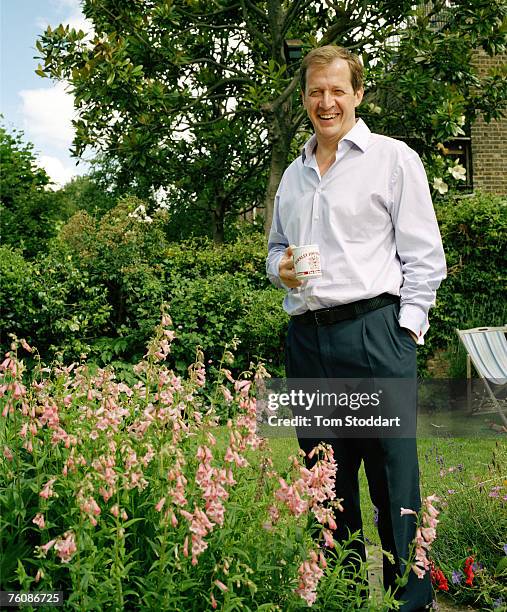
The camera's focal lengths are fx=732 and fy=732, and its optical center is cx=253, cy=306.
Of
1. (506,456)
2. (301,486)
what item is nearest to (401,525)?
(301,486)

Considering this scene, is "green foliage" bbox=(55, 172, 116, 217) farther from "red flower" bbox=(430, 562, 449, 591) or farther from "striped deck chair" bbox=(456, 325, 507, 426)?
"red flower" bbox=(430, 562, 449, 591)

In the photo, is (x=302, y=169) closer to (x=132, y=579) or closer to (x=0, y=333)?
(x=132, y=579)

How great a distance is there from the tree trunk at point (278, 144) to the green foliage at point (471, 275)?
249cm

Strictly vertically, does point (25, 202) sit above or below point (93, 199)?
below

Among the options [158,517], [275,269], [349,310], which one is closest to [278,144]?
[275,269]

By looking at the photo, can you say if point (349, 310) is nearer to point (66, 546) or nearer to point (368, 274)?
point (368, 274)

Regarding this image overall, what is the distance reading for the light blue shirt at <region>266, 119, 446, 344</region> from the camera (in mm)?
2592

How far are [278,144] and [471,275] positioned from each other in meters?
3.34

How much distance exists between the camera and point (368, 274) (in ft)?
8.52

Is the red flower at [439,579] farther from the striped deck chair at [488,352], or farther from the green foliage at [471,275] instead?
the green foliage at [471,275]

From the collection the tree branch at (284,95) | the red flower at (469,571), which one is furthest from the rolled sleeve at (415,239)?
the tree branch at (284,95)

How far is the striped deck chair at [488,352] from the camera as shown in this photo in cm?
716

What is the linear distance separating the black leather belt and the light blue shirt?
0.09 ft

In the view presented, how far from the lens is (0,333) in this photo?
7.50 m
